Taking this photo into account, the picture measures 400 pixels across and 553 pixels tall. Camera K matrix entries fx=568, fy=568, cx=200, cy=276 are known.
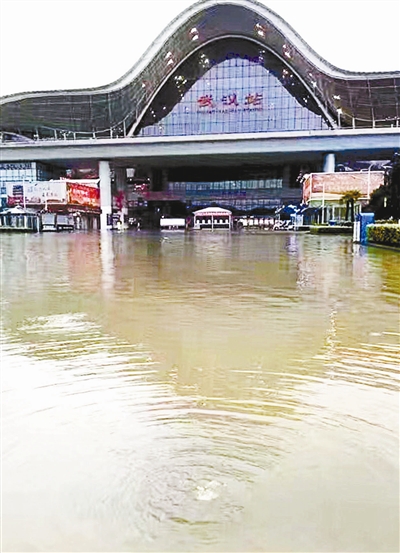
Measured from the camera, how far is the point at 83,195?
187 feet

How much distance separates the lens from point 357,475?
292cm

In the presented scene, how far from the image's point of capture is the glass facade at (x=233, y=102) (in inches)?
2584

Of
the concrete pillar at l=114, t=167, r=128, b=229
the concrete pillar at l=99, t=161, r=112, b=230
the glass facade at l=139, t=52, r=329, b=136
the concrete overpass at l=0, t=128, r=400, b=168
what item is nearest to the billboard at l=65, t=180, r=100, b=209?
the concrete pillar at l=99, t=161, r=112, b=230

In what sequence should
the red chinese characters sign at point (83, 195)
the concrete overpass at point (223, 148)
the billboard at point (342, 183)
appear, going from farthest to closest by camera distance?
the concrete overpass at point (223, 148)
the red chinese characters sign at point (83, 195)
the billboard at point (342, 183)

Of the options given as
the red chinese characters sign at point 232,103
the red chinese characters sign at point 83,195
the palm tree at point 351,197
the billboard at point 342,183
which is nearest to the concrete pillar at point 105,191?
the red chinese characters sign at point 83,195

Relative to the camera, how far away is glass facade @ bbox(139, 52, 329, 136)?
215ft

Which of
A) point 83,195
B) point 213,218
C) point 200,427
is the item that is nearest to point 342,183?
point 213,218

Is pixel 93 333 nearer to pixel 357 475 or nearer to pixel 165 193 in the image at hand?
pixel 357 475

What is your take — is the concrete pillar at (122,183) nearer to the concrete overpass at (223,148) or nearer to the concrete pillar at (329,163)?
the concrete overpass at (223,148)

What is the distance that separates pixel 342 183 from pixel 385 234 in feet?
78.1

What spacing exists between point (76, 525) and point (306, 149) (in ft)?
184

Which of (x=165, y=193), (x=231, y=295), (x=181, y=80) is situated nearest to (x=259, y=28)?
(x=181, y=80)

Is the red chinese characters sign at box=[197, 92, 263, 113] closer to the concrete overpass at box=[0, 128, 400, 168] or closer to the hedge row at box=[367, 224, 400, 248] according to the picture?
the concrete overpass at box=[0, 128, 400, 168]

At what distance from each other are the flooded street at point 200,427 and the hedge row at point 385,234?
12953 millimetres
